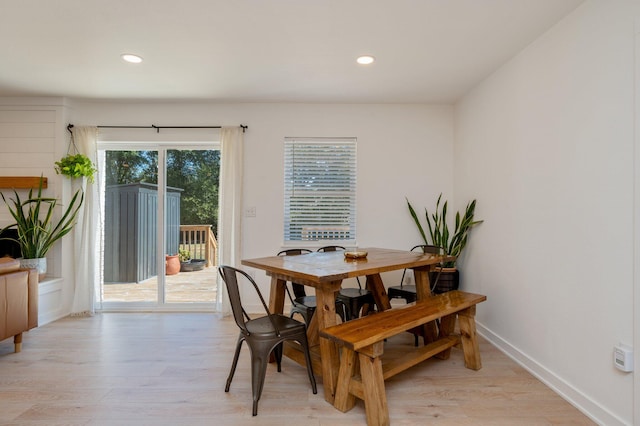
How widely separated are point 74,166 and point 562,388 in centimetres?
498

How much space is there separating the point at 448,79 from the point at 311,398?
10.3ft

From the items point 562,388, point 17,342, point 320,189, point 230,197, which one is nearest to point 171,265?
point 230,197

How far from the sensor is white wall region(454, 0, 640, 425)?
174 cm

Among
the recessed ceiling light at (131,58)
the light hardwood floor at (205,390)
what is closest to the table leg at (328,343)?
the light hardwood floor at (205,390)

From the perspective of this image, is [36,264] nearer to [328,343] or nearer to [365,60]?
[328,343]

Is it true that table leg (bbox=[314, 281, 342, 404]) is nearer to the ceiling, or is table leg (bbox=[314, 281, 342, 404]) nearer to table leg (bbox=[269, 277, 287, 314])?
table leg (bbox=[269, 277, 287, 314])

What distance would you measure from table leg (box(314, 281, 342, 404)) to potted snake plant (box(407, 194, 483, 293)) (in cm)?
159

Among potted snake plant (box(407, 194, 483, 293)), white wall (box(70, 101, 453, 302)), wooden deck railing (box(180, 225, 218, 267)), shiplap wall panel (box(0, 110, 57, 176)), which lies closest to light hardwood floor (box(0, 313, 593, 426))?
potted snake plant (box(407, 194, 483, 293))

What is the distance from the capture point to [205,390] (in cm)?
217

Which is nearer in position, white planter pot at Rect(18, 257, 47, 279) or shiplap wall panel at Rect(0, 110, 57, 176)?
white planter pot at Rect(18, 257, 47, 279)

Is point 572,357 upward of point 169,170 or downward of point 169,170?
downward

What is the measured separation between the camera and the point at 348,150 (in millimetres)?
4020

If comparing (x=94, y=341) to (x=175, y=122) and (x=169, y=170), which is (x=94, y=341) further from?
(x=175, y=122)

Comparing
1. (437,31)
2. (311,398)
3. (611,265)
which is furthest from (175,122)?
(611,265)
